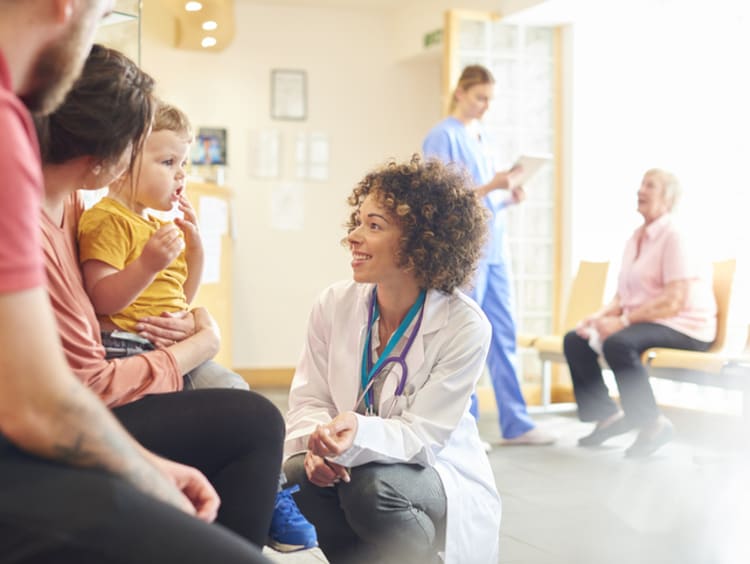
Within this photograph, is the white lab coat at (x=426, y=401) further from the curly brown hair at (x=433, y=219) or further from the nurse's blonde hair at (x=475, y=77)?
the nurse's blonde hair at (x=475, y=77)

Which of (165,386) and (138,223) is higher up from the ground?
(138,223)

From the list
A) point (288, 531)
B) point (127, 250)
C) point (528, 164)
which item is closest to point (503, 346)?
point (528, 164)

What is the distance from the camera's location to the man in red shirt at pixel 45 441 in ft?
2.83

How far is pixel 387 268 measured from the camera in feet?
7.05

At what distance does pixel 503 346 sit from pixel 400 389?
2.47 meters

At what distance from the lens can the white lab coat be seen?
1.96m

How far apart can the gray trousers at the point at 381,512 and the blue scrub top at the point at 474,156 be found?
230 cm

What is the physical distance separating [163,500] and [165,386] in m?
0.75

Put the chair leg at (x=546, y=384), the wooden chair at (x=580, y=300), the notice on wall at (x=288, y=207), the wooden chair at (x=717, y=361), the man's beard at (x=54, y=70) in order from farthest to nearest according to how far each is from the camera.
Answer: the notice on wall at (x=288, y=207), the chair leg at (x=546, y=384), the wooden chair at (x=580, y=300), the wooden chair at (x=717, y=361), the man's beard at (x=54, y=70)

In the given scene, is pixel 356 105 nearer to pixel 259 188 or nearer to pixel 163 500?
pixel 259 188

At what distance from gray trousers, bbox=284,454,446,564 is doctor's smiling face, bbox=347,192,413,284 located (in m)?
0.42

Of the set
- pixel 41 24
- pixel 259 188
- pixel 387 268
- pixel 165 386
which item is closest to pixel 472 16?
pixel 259 188

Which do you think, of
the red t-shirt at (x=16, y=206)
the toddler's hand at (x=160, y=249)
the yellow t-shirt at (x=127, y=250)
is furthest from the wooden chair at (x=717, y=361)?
the red t-shirt at (x=16, y=206)

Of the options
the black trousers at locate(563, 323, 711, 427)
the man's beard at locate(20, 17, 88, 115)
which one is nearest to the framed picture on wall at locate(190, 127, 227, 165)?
the black trousers at locate(563, 323, 711, 427)
